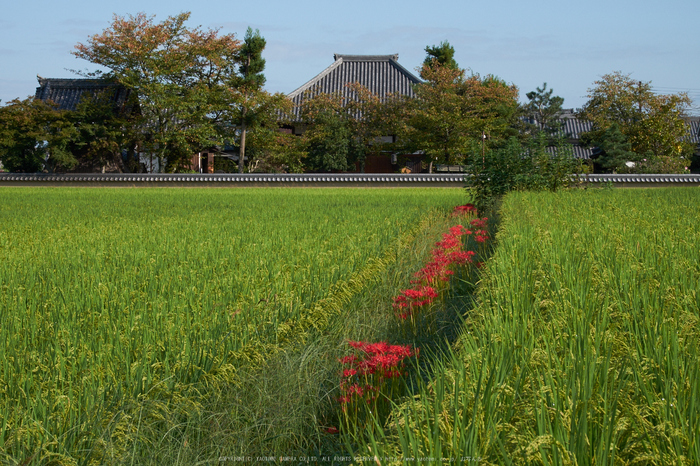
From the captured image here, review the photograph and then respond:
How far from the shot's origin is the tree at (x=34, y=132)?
19.5 meters

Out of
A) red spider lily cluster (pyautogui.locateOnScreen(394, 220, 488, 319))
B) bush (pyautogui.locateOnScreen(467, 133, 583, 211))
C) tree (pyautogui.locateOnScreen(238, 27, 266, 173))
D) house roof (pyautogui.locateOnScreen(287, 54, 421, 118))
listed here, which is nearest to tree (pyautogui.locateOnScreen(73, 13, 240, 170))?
tree (pyautogui.locateOnScreen(238, 27, 266, 173))

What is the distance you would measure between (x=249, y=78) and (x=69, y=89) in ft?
25.0

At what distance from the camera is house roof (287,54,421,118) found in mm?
26688

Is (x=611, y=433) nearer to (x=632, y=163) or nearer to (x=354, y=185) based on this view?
(x=354, y=185)

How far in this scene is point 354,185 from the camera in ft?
61.8

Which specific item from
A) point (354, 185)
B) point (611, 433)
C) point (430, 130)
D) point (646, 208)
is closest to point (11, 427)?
point (611, 433)

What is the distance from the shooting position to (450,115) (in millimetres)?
20172

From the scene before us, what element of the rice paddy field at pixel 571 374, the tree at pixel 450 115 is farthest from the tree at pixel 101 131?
the rice paddy field at pixel 571 374

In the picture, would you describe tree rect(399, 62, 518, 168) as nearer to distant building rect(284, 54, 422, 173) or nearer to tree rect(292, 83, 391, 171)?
tree rect(292, 83, 391, 171)

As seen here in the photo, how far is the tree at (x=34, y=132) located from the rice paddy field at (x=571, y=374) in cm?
1933

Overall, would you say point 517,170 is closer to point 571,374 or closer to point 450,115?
point 571,374

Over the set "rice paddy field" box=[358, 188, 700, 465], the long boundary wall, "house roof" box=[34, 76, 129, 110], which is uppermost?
"house roof" box=[34, 76, 129, 110]

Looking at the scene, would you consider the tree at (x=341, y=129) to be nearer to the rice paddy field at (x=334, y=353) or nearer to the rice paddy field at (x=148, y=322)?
the rice paddy field at (x=148, y=322)

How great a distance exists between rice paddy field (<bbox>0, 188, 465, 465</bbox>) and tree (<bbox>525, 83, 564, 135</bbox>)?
22053 mm
